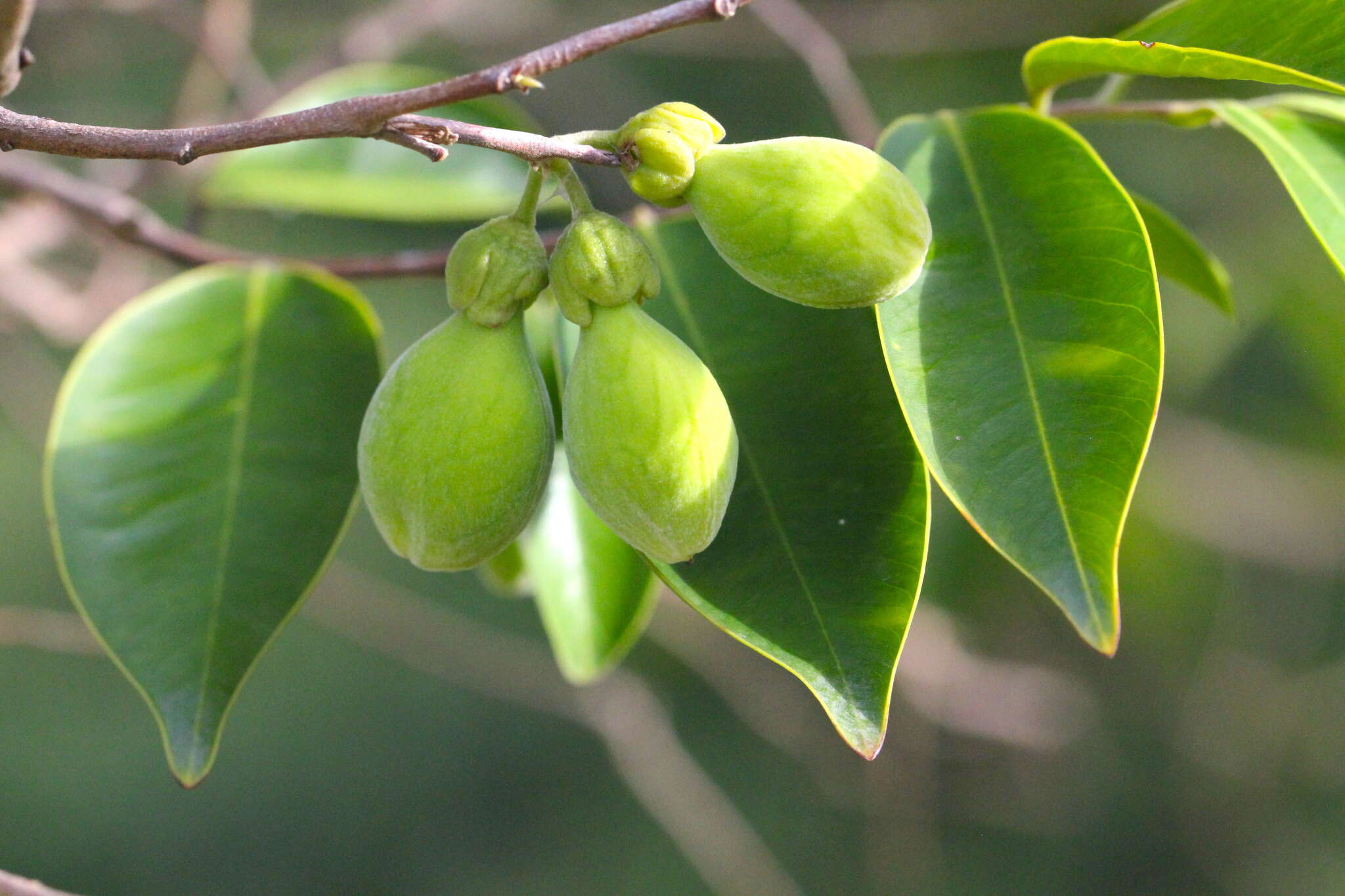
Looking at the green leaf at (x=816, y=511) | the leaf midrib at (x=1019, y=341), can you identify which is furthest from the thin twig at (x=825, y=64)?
the green leaf at (x=816, y=511)

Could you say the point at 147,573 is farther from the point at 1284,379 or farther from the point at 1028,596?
the point at 1284,379

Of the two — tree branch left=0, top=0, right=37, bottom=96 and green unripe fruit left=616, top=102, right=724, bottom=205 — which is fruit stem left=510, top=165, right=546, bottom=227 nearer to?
green unripe fruit left=616, top=102, right=724, bottom=205

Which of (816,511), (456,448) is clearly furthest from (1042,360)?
(456,448)

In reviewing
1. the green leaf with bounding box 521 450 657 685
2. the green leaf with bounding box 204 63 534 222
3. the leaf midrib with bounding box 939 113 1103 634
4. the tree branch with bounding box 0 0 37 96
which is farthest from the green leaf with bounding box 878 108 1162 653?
the green leaf with bounding box 204 63 534 222

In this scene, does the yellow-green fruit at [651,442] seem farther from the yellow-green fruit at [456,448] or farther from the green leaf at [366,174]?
the green leaf at [366,174]

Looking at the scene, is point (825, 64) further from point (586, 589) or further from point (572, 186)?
point (572, 186)

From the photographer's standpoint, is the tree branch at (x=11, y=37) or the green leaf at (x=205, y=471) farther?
the green leaf at (x=205, y=471)
